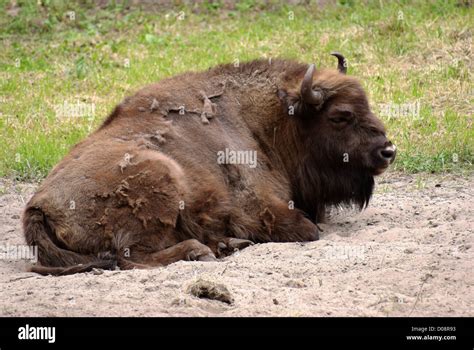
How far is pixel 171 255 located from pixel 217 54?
7.16m

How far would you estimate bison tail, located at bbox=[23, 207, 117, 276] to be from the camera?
7.09m

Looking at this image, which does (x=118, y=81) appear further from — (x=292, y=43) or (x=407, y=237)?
(x=407, y=237)

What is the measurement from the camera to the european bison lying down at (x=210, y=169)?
7.18 m

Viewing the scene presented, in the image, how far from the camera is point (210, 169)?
25.6 feet

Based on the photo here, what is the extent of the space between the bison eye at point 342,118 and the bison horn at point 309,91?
201 mm

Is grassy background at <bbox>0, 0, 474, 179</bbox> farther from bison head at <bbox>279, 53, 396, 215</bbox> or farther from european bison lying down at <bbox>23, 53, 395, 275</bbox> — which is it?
european bison lying down at <bbox>23, 53, 395, 275</bbox>

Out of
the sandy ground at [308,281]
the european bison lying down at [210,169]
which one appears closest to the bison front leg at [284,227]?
the european bison lying down at [210,169]

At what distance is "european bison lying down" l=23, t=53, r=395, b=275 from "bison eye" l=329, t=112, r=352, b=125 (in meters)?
0.01

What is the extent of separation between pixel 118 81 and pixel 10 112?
169 cm

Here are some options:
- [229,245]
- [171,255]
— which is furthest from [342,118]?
[171,255]

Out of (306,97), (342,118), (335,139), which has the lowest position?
(335,139)

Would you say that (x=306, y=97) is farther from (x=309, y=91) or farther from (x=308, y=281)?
(x=308, y=281)

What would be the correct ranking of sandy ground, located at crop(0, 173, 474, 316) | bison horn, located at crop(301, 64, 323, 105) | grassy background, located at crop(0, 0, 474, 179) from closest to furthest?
sandy ground, located at crop(0, 173, 474, 316)
bison horn, located at crop(301, 64, 323, 105)
grassy background, located at crop(0, 0, 474, 179)

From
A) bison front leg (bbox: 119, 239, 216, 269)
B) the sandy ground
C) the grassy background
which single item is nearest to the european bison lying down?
bison front leg (bbox: 119, 239, 216, 269)
